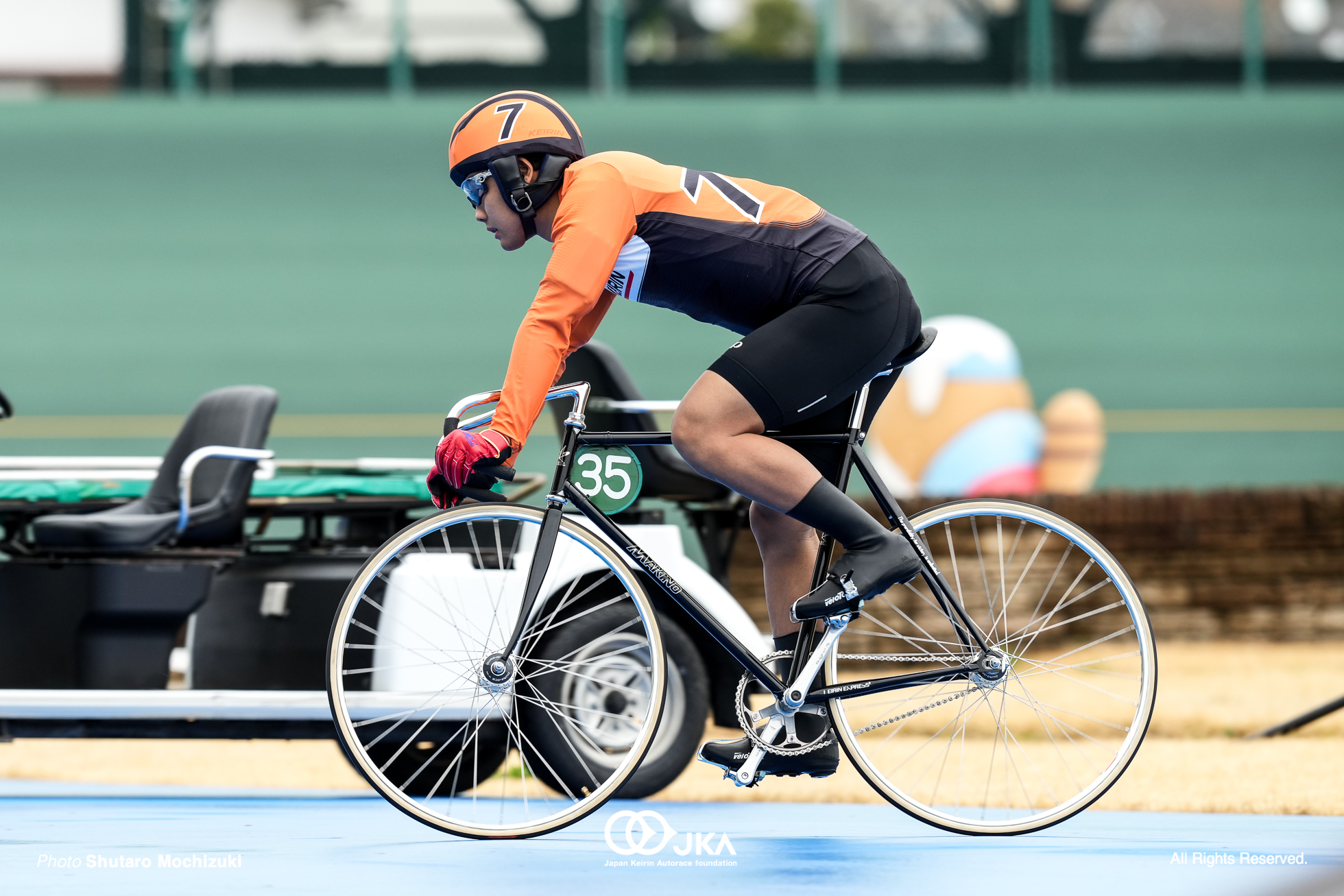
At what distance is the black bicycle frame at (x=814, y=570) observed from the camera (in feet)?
9.93

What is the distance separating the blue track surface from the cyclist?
1.02 feet

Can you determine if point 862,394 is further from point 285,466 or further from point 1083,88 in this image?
point 1083,88

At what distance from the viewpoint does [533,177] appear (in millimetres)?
2982

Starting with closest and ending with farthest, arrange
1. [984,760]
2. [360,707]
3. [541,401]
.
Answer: [541,401] < [360,707] < [984,760]

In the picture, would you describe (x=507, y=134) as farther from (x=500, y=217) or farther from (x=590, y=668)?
(x=590, y=668)

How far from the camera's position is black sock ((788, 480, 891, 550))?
291cm

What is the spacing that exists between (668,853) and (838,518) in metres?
0.84

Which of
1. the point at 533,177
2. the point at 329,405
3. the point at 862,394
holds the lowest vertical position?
the point at 329,405

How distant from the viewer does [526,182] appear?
2967 mm

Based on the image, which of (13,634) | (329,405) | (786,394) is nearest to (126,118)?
(329,405)

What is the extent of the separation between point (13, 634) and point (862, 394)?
258cm

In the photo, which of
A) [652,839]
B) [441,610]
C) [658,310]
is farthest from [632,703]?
[658,310]

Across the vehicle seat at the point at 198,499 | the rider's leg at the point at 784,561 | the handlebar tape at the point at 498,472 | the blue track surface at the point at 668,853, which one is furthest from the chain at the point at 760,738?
→ the vehicle seat at the point at 198,499

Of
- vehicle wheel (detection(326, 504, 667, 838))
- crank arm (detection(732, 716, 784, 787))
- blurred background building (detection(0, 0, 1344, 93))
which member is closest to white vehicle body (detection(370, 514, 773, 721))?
vehicle wheel (detection(326, 504, 667, 838))
